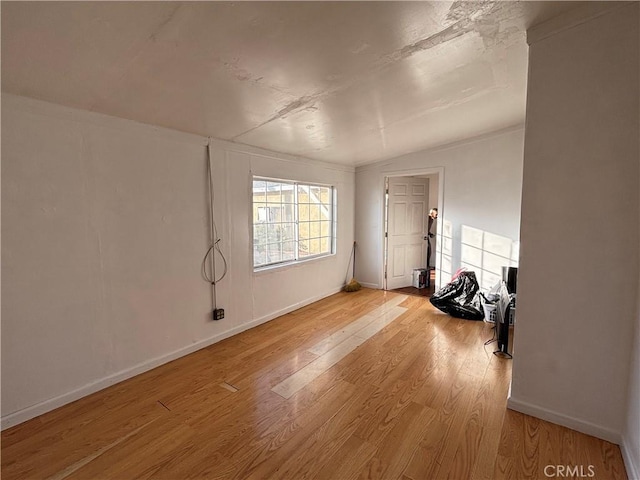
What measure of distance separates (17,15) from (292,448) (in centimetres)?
239

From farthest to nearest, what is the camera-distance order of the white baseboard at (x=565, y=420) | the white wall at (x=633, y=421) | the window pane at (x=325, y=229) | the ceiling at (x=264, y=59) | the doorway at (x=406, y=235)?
1. the doorway at (x=406, y=235)
2. the window pane at (x=325, y=229)
3. the white baseboard at (x=565, y=420)
4. the white wall at (x=633, y=421)
5. the ceiling at (x=264, y=59)

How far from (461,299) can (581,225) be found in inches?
91.4

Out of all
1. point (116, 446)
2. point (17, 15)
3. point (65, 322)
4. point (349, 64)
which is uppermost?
point (349, 64)

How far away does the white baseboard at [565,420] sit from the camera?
1754 millimetres

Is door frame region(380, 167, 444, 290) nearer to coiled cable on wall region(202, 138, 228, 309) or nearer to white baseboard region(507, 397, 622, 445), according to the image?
white baseboard region(507, 397, 622, 445)

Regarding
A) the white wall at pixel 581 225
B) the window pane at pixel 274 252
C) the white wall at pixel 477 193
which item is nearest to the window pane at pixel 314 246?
the window pane at pixel 274 252

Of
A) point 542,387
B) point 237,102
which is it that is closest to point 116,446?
point 237,102

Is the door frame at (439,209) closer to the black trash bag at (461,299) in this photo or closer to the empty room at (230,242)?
the black trash bag at (461,299)

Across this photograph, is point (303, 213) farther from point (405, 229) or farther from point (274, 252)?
point (405, 229)

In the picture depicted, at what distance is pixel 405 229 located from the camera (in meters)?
5.29

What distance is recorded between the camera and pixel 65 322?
2.11 meters

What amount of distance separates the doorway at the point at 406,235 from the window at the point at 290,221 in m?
1.00

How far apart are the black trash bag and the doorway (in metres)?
0.95

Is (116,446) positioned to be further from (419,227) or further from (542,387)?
(419,227)
